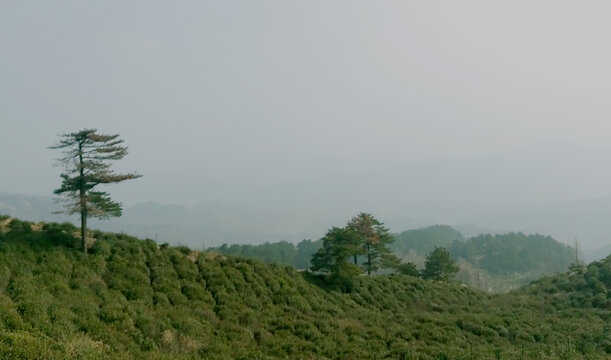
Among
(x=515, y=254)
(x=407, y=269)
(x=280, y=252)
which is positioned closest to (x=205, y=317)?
(x=407, y=269)

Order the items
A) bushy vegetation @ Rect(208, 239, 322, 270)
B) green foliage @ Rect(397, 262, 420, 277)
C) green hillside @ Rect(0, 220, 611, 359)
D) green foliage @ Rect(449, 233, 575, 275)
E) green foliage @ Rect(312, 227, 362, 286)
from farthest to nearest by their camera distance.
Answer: green foliage @ Rect(449, 233, 575, 275)
bushy vegetation @ Rect(208, 239, 322, 270)
green foliage @ Rect(397, 262, 420, 277)
green foliage @ Rect(312, 227, 362, 286)
green hillside @ Rect(0, 220, 611, 359)

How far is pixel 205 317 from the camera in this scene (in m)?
20.1

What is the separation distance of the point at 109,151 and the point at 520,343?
2849 centimetres

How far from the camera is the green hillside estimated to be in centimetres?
1402

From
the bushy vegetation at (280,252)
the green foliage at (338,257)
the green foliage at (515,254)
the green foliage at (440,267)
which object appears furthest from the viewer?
the green foliage at (515,254)

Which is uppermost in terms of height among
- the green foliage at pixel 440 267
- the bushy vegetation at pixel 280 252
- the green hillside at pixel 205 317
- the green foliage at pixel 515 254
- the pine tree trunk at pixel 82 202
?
the pine tree trunk at pixel 82 202

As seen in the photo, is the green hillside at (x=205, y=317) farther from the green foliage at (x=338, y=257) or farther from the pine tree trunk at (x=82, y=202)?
the green foliage at (x=338, y=257)

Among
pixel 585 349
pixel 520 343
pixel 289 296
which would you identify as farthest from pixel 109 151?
pixel 585 349

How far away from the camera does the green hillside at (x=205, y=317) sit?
14.0 metres

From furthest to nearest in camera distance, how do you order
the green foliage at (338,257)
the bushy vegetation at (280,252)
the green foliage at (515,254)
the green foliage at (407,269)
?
the green foliage at (515,254)
the bushy vegetation at (280,252)
the green foliage at (407,269)
the green foliage at (338,257)

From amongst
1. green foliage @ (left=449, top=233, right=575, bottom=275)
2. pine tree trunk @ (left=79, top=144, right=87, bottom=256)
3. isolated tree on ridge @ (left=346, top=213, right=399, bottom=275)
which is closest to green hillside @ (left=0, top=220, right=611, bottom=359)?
pine tree trunk @ (left=79, top=144, right=87, bottom=256)

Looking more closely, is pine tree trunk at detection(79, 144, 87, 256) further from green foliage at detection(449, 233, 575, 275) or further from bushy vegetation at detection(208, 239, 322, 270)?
green foliage at detection(449, 233, 575, 275)

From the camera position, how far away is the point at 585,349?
21.0 m

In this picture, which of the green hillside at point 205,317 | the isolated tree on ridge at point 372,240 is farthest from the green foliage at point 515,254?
the green hillside at point 205,317
